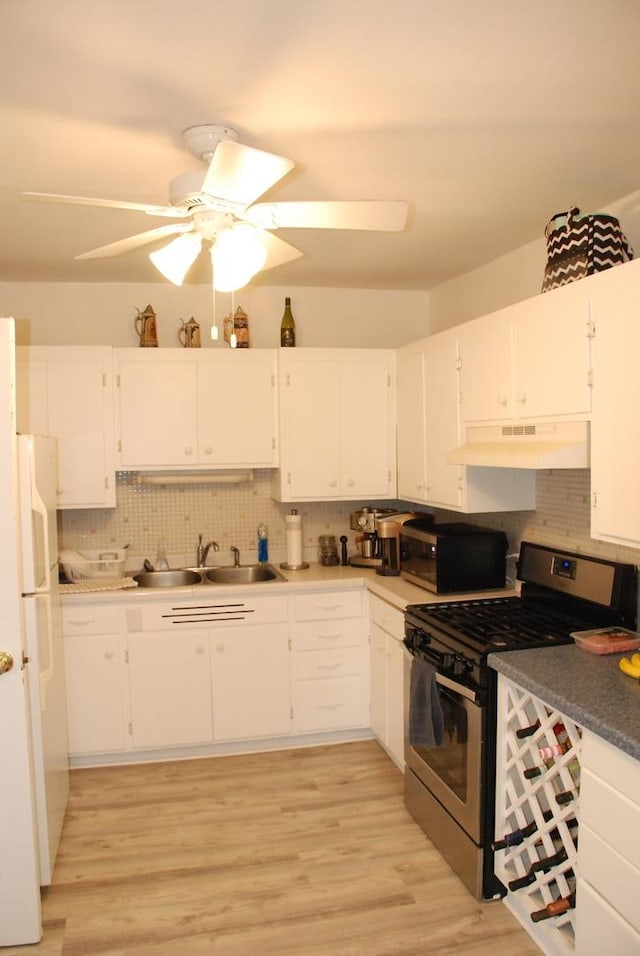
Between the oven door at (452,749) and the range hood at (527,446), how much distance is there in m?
0.85

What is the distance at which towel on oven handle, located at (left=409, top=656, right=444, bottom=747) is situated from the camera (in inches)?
104

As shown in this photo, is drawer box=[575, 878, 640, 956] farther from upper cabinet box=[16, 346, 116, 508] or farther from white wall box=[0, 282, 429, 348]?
white wall box=[0, 282, 429, 348]

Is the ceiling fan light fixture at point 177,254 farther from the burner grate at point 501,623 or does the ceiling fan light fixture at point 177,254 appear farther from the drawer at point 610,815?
the drawer at point 610,815

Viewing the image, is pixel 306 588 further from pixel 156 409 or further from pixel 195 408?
pixel 156 409

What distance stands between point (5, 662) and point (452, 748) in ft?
5.38

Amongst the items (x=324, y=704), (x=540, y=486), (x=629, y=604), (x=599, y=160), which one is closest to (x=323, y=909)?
(x=324, y=704)

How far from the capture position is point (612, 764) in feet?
5.75

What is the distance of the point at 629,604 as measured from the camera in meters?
2.49

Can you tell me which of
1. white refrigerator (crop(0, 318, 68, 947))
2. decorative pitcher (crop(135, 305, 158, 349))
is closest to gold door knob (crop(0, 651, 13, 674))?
white refrigerator (crop(0, 318, 68, 947))

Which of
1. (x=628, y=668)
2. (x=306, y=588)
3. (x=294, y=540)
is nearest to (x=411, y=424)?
(x=294, y=540)

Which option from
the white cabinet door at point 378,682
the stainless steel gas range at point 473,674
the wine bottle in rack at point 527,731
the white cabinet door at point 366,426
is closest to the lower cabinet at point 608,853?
the wine bottle in rack at point 527,731

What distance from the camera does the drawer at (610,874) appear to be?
1.66 m

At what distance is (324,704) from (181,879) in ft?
4.20

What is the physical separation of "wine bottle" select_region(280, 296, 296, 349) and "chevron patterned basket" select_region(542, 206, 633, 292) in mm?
1879
